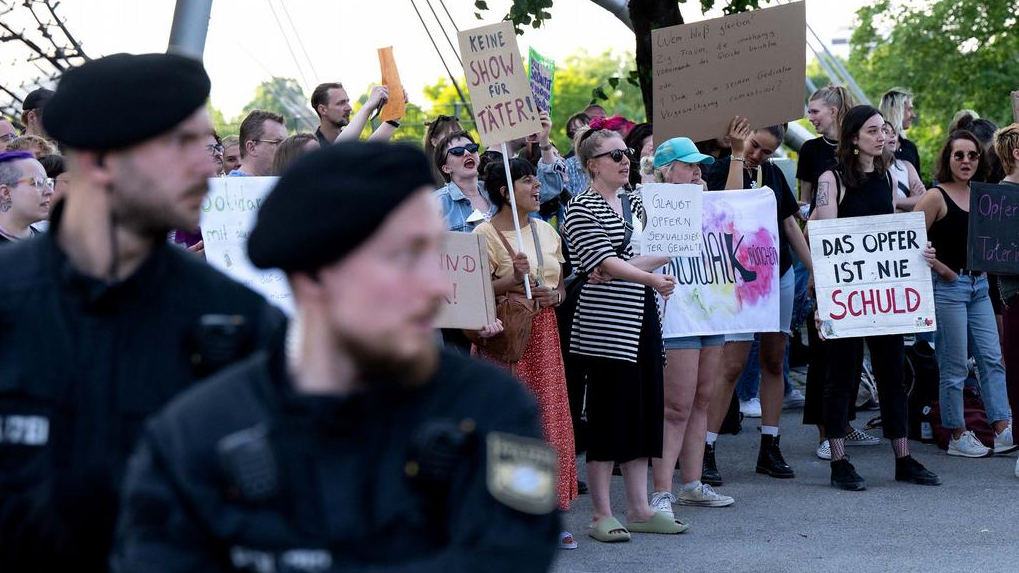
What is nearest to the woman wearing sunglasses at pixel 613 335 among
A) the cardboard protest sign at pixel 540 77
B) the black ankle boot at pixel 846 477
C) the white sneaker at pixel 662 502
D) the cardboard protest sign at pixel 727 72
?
the white sneaker at pixel 662 502

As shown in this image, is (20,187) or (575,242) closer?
(20,187)

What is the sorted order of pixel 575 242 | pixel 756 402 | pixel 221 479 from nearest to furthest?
1. pixel 221 479
2. pixel 575 242
3. pixel 756 402

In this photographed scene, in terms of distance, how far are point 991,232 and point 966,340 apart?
2.56ft

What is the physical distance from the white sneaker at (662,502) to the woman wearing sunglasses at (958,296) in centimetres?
265

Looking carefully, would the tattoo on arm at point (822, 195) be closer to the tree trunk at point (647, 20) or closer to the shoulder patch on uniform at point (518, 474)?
the tree trunk at point (647, 20)

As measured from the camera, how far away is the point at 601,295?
288 inches

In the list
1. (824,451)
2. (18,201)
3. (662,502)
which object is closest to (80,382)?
(18,201)

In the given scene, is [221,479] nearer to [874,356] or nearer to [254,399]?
[254,399]

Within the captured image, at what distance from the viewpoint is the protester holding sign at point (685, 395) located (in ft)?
25.7

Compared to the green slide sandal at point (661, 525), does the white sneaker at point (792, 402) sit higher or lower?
higher

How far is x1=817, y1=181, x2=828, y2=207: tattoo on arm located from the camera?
8.79 metres

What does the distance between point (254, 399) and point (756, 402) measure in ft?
32.8

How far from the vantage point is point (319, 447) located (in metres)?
2.02

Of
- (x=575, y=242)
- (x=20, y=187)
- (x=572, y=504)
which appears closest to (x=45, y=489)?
(x=20, y=187)
